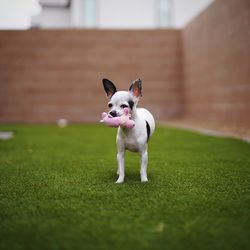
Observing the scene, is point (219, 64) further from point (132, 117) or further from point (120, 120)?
point (120, 120)

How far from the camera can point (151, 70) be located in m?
10.1

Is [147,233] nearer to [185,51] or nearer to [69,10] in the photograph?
[185,51]

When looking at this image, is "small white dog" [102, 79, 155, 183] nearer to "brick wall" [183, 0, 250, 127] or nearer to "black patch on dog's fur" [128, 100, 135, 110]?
"black patch on dog's fur" [128, 100, 135, 110]

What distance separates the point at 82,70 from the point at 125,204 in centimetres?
843

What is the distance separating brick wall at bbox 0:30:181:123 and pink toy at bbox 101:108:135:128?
25.4ft

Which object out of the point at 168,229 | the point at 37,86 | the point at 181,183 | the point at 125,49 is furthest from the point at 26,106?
the point at 168,229

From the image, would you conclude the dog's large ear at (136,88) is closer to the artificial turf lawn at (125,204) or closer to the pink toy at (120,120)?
the pink toy at (120,120)

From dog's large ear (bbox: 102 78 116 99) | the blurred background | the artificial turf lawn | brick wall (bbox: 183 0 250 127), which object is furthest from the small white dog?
the blurred background

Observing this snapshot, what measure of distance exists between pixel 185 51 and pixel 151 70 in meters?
1.02

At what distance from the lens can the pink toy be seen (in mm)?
2229

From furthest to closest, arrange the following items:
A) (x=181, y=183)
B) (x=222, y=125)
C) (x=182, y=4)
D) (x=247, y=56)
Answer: (x=182, y=4), (x=222, y=125), (x=247, y=56), (x=181, y=183)

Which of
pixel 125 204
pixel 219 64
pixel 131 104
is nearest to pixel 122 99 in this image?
pixel 131 104

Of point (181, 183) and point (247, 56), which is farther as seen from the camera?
point (247, 56)

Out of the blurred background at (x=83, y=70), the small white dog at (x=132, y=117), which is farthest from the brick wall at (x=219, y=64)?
the small white dog at (x=132, y=117)
